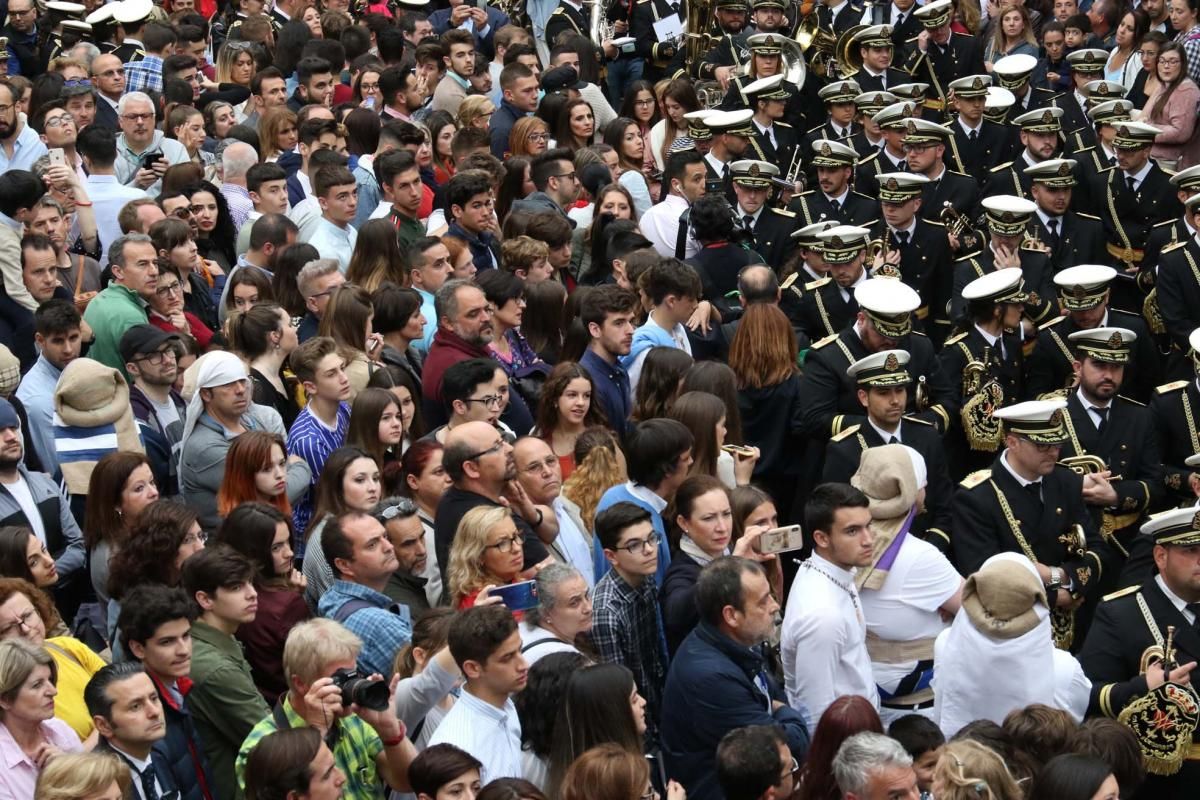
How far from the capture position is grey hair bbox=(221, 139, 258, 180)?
1216 centimetres

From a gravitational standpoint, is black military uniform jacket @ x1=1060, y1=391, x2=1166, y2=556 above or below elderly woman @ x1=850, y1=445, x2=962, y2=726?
below

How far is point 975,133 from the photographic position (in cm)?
1461

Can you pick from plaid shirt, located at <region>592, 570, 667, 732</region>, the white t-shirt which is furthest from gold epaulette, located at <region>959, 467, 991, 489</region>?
the white t-shirt

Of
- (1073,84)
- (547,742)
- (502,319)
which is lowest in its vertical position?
(1073,84)

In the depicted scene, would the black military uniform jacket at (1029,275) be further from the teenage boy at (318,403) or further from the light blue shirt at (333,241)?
the teenage boy at (318,403)

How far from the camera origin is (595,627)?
23.5 ft

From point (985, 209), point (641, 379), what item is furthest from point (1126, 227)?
point (641, 379)

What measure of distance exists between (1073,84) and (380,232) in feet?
25.2

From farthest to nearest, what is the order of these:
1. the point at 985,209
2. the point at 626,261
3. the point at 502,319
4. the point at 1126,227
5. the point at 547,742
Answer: the point at 1126,227, the point at 985,209, the point at 626,261, the point at 502,319, the point at 547,742

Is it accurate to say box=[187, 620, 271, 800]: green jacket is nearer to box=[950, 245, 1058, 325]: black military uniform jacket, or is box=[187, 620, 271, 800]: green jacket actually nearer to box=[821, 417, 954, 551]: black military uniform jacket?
box=[821, 417, 954, 551]: black military uniform jacket

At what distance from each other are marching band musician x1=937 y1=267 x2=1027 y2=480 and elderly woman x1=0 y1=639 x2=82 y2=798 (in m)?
5.55

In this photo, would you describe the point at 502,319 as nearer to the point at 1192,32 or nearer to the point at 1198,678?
the point at 1198,678

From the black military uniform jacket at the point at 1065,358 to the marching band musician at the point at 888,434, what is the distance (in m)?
1.59

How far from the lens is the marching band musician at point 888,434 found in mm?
9148
